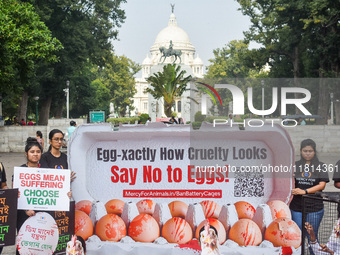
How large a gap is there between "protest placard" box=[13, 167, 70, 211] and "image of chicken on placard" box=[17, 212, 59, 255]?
4.7 inches

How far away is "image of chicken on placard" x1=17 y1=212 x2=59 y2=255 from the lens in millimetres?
4859

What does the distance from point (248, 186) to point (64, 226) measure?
1773mm

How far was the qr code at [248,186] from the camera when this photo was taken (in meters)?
4.51

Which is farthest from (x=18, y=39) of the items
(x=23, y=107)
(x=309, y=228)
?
(x=23, y=107)

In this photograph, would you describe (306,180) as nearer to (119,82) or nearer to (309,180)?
(309,180)

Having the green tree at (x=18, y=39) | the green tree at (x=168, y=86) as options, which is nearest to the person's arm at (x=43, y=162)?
the green tree at (x=18, y=39)

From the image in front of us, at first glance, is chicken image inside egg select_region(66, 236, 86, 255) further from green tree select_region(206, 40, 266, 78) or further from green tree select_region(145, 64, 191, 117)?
green tree select_region(206, 40, 266, 78)

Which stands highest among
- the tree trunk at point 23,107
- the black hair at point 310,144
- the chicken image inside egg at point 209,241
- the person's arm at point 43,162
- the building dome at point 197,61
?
the building dome at point 197,61

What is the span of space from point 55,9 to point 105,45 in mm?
4566

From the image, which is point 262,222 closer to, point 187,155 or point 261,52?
point 187,155

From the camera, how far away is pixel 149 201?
452 centimetres

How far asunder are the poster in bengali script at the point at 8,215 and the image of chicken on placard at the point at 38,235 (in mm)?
101

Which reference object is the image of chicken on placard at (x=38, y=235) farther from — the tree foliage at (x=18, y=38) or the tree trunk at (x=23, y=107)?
the tree trunk at (x=23, y=107)

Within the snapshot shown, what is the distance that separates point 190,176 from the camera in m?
4.53
